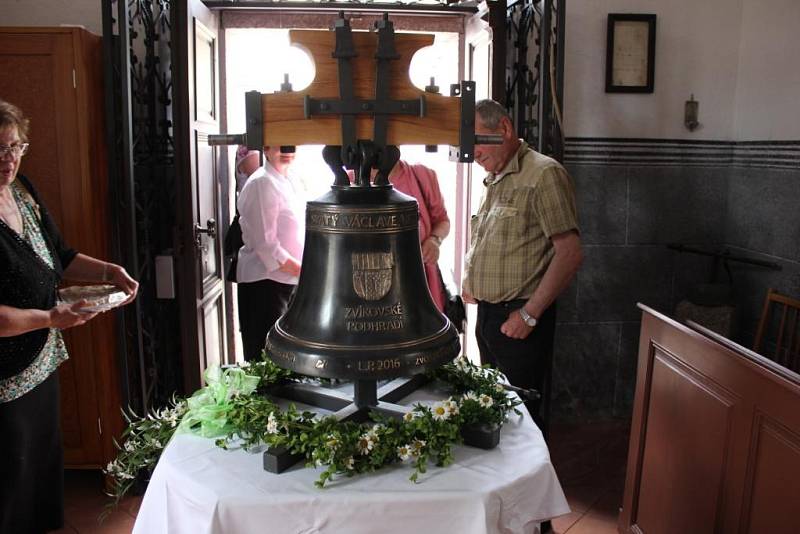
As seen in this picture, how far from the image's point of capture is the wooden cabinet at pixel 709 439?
1641 mm

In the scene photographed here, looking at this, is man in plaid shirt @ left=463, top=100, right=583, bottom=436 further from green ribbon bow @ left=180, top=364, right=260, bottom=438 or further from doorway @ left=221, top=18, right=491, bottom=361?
green ribbon bow @ left=180, top=364, right=260, bottom=438

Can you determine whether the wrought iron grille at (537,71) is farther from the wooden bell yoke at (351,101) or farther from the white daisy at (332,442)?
the white daisy at (332,442)

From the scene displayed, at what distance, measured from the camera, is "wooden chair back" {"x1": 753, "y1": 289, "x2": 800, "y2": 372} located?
9.33 feet

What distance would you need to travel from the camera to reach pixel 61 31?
8.64 ft

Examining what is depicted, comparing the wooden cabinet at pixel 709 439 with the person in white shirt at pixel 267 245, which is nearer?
the wooden cabinet at pixel 709 439

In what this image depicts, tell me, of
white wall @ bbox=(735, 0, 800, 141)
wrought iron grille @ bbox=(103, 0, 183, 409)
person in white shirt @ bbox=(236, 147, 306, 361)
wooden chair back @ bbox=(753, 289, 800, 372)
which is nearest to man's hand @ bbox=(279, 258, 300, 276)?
person in white shirt @ bbox=(236, 147, 306, 361)

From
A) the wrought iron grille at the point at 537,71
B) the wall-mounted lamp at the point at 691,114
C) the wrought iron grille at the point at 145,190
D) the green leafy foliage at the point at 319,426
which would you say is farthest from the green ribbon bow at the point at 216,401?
the wall-mounted lamp at the point at 691,114

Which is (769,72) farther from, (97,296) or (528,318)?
(97,296)

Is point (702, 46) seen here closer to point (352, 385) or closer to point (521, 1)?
point (521, 1)

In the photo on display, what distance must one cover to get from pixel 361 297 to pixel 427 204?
1780 mm

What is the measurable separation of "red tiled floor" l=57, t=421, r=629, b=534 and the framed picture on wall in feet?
5.49

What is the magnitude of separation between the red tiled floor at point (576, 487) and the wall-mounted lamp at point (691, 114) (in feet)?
4.98

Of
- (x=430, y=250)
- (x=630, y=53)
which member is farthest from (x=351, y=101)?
(x=630, y=53)

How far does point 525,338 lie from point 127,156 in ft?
5.28
